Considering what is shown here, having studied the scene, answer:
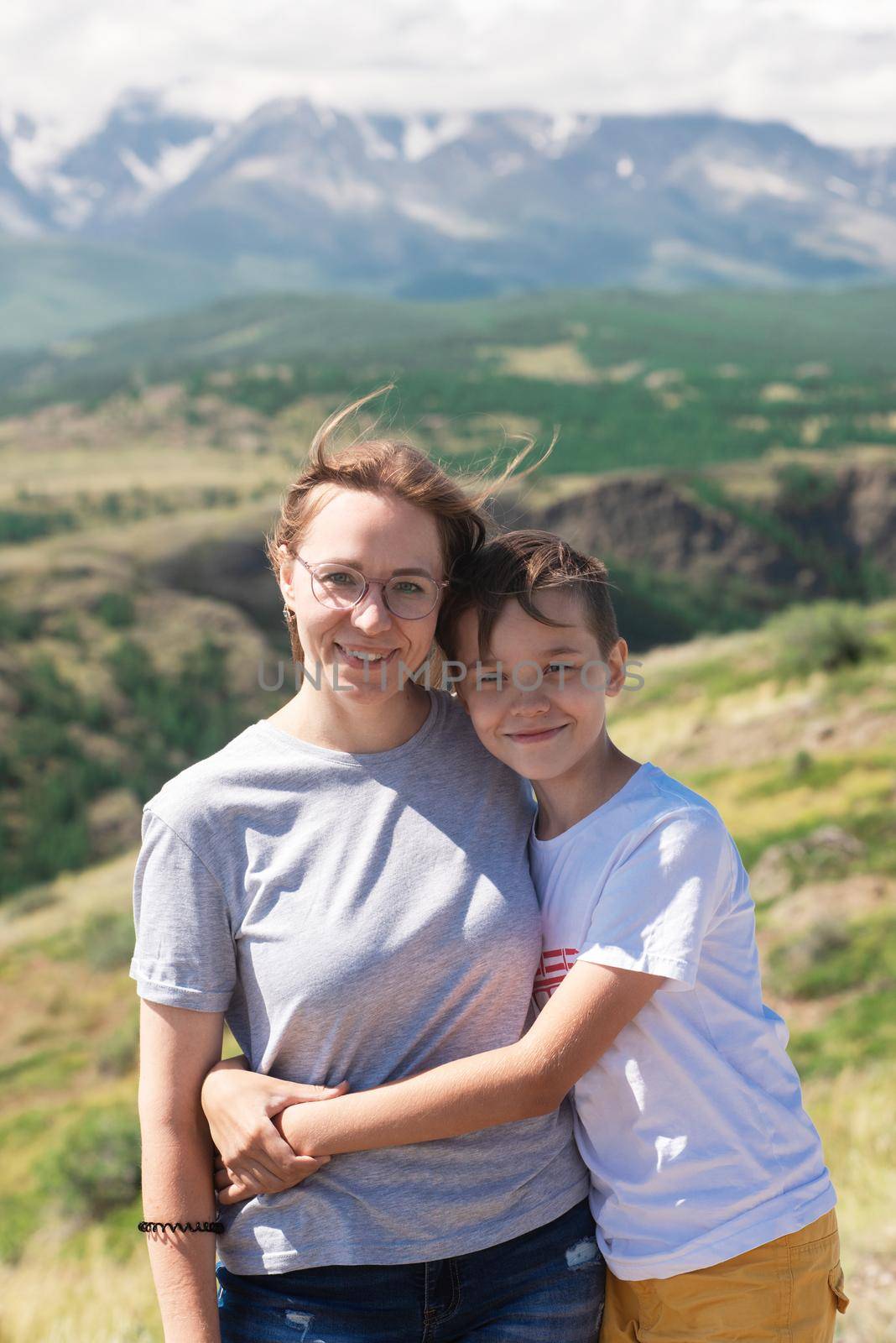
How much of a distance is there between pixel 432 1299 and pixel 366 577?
56.9 inches

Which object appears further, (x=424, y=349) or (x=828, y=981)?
(x=424, y=349)

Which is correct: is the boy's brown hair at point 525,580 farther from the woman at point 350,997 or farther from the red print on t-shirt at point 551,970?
the red print on t-shirt at point 551,970

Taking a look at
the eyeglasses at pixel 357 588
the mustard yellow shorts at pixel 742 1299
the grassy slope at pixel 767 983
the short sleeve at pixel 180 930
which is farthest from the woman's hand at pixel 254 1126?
the grassy slope at pixel 767 983

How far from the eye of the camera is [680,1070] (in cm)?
255

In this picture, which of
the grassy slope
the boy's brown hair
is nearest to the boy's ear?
the boy's brown hair

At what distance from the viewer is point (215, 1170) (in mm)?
2555

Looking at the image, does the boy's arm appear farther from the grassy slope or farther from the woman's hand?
the grassy slope

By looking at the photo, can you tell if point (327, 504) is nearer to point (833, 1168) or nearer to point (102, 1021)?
point (833, 1168)

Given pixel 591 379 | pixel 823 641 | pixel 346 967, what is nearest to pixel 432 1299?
pixel 346 967

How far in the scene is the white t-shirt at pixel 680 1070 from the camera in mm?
2508

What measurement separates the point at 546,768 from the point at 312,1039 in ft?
2.47

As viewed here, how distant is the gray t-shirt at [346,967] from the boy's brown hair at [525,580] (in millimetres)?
460

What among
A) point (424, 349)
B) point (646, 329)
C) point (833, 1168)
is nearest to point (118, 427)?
point (424, 349)

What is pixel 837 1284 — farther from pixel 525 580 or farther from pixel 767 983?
pixel 767 983
